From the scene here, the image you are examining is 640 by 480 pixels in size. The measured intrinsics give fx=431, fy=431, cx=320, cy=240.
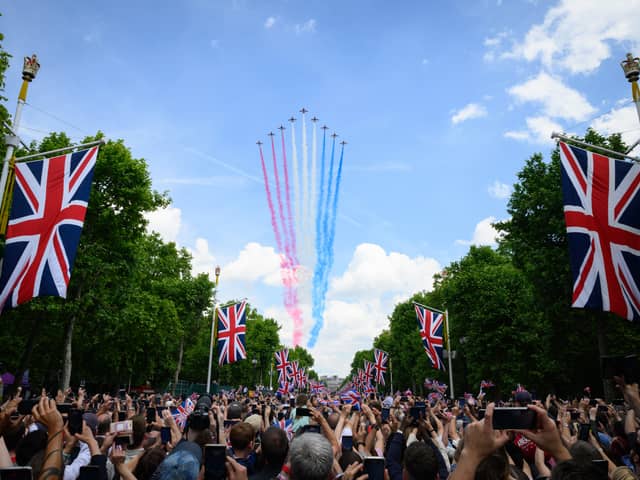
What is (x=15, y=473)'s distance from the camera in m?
2.60

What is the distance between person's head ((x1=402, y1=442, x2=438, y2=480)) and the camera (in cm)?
332

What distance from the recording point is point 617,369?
4.59m

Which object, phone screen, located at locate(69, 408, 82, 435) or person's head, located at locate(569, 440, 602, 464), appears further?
phone screen, located at locate(69, 408, 82, 435)

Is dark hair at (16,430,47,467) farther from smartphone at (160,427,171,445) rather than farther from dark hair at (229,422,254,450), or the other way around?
dark hair at (229,422,254,450)

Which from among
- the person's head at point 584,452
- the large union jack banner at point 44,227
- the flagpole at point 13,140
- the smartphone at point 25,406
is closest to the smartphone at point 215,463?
the smartphone at point 25,406

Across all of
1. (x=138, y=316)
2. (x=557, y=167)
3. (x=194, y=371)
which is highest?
(x=557, y=167)

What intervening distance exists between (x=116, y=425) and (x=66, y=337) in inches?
1003

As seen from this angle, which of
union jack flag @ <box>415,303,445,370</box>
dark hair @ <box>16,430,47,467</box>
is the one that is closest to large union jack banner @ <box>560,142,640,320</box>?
dark hair @ <box>16,430,47,467</box>

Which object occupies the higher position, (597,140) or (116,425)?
(597,140)

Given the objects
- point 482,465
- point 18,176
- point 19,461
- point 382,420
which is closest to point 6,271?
point 18,176

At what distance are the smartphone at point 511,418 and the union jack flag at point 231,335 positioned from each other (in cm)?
2297

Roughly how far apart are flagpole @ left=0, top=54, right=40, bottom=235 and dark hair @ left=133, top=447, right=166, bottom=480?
9.20 m

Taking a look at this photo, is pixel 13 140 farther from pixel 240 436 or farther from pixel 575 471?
pixel 575 471

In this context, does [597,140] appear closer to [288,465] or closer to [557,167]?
[557,167]
